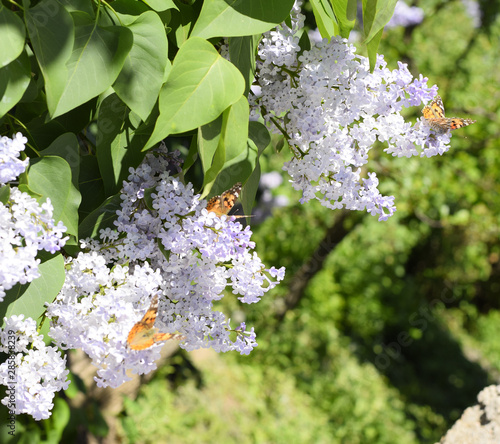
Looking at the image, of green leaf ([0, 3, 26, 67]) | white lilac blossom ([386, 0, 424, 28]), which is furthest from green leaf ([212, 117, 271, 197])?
white lilac blossom ([386, 0, 424, 28])

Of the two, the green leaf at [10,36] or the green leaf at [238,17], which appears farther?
the green leaf at [238,17]

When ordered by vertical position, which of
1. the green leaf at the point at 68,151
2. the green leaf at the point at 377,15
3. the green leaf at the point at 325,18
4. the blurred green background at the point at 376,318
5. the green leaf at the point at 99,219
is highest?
the green leaf at the point at 377,15

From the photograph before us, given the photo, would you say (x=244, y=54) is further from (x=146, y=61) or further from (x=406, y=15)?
(x=406, y=15)

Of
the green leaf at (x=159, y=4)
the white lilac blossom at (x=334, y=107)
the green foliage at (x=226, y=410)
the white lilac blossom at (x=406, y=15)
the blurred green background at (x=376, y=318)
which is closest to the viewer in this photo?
the green leaf at (x=159, y=4)

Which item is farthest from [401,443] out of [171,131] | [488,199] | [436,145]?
[171,131]

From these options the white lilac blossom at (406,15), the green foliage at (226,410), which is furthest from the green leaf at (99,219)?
the white lilac blossom at (406,15)

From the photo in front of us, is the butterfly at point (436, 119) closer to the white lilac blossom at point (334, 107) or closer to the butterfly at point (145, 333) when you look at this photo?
the white lilac blossom at point (334, 107)

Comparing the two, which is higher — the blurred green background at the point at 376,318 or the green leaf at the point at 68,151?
the green leaf at the point at 68,151
